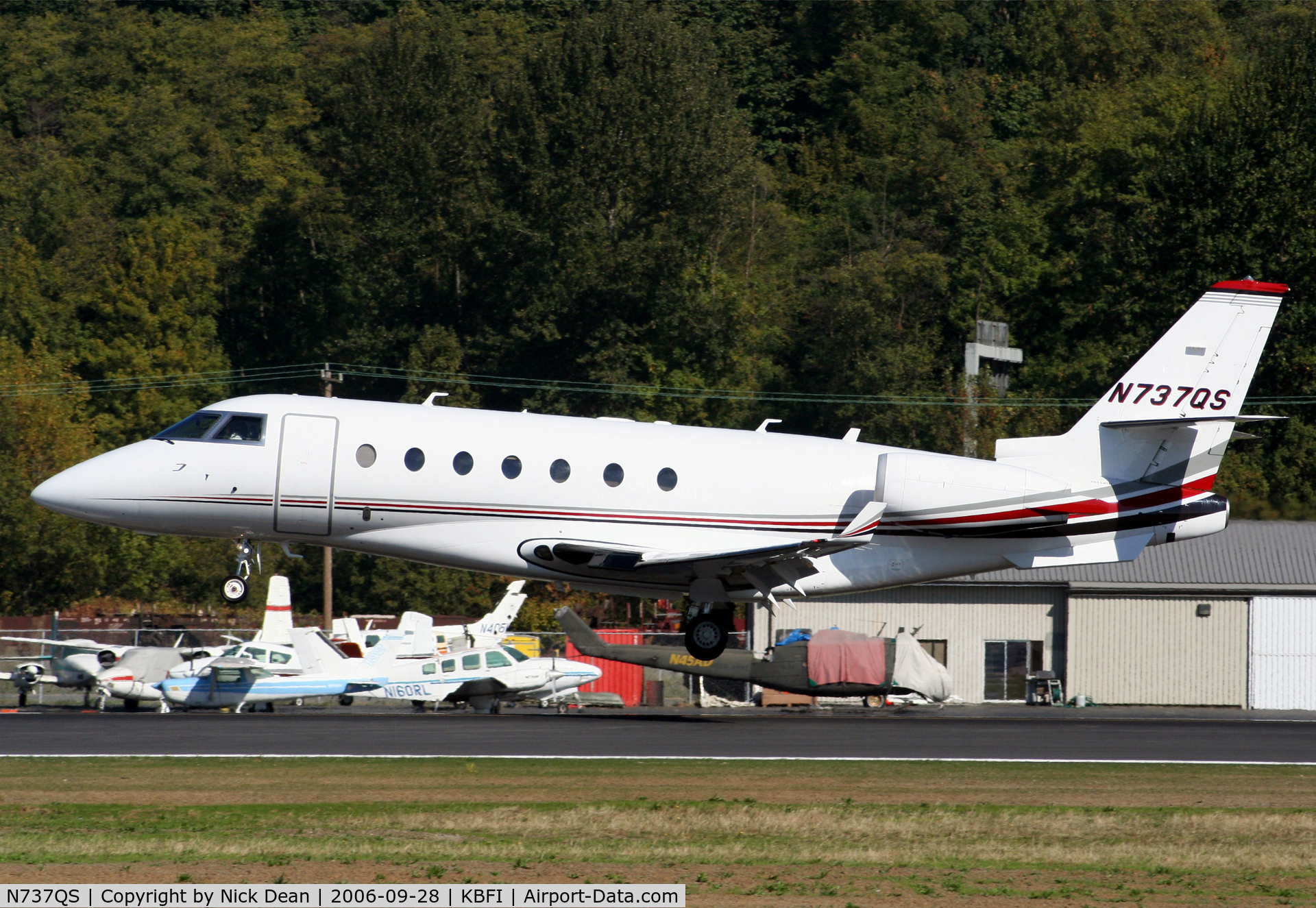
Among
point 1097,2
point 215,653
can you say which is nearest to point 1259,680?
point 215,653

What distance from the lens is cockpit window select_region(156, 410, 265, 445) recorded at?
74.8ft

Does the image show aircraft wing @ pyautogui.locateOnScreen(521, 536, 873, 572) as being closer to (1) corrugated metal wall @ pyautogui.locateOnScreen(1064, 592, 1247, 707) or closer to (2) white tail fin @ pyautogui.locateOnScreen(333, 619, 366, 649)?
(2) white tail fin @ pyautogui.locateOnScreen(333, 619, 366, 649)

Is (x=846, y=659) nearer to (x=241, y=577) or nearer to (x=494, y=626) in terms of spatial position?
(x=494, y=626)

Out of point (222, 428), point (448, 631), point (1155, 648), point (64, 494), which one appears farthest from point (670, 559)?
point (1155, 648)

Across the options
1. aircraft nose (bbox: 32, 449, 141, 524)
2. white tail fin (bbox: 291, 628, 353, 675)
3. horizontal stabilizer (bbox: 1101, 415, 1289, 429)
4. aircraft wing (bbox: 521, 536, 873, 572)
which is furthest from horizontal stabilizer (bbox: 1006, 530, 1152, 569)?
white tail fin (bbox: 291, 628, 353, 675)

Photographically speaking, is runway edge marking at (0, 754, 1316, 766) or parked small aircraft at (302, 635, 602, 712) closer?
runway edge marking at (0, 754, 1316, 766)

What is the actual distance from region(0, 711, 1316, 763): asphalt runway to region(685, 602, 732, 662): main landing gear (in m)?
1.55

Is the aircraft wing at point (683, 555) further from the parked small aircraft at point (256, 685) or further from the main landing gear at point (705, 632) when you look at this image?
the parked small aircraft at point (256, 685)

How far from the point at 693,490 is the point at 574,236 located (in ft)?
156

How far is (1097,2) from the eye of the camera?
9194 cm

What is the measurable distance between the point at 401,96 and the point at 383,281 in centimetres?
894

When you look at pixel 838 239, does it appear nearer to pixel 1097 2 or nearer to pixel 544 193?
pixel 544 193

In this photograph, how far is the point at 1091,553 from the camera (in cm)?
2511

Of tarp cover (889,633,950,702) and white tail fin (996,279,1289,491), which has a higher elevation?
white tail fin (996,279,1289,491)
